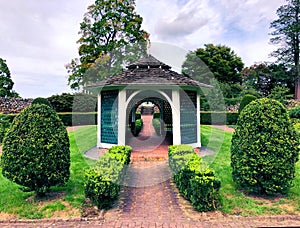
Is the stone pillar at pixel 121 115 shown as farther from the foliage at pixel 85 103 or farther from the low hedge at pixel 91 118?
the foliage at pixel 85 103

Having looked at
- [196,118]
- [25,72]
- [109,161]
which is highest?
[25,72]

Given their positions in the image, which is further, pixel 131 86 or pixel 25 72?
pixel 25 72

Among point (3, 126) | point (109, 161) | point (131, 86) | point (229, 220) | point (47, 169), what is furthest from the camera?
point (3, 126)

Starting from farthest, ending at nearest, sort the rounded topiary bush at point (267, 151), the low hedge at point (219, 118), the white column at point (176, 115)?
the low hedge at point (219, 118), the white column at point (176, 115), the rounded topiary bush at point (267, 151)

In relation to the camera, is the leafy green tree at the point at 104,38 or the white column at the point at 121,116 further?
the leafy green tree at the point at 104,38

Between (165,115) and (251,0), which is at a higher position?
(251,0)

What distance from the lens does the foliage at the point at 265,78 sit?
28958mm

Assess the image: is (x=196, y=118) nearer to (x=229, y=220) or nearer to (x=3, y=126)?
(x=229, y=220)

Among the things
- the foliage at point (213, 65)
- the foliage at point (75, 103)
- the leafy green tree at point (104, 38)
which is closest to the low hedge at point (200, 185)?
the foliage at point (75, 103)

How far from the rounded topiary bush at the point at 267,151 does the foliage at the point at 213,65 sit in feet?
81.1

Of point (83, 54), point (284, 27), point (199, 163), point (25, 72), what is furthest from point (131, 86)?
point (284, 27)

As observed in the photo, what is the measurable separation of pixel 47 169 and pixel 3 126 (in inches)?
462

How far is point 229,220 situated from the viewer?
12.8ft

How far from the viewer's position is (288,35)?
90.8 ft
